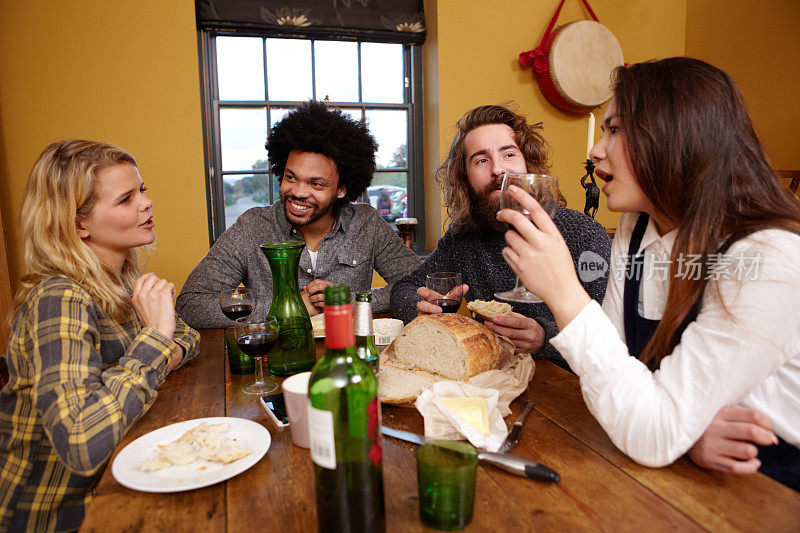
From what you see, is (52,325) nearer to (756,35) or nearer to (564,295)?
(564,295)

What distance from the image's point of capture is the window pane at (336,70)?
3.59 meters

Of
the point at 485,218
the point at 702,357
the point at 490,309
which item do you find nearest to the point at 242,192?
the point at 485,218

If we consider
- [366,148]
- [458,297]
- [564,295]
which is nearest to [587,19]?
[366,148]

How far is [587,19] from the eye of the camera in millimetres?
3789

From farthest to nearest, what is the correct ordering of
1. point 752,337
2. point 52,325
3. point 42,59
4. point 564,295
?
point 42,59 → point 52,325 → point 564,295 → point 752,337

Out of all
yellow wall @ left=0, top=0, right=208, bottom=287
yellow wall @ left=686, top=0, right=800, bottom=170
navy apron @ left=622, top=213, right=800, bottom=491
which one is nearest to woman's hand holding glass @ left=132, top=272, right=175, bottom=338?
navy apron @ left=622, top=213, right=800, bottom=491

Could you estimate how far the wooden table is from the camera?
76 centimetres

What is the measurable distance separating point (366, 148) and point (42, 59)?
1.89 m

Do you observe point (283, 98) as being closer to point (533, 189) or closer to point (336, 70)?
point (336, 70)

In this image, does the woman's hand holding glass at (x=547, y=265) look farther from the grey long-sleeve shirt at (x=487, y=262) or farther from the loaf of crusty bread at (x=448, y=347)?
the grey long-sleeve shirt at (x=487, y=262)

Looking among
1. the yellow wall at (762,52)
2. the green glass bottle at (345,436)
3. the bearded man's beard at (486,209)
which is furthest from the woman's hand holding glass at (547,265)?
the yellow wall at (762,52)

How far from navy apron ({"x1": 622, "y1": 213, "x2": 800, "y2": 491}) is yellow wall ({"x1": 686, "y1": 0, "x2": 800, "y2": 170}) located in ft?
12.0

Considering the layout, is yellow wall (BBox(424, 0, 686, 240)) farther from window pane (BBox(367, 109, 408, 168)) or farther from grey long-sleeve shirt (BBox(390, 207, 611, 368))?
grey long-sleeve shirt (BBox(390, 207, 611, 368))

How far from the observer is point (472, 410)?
1019mm
